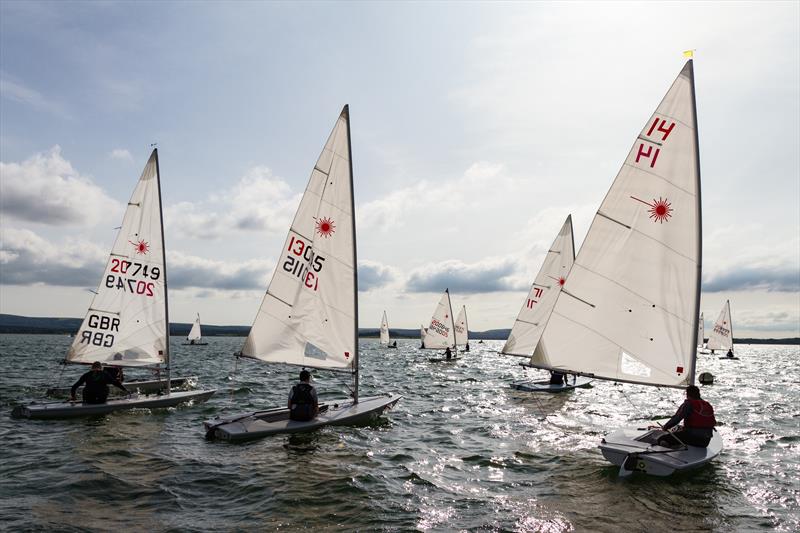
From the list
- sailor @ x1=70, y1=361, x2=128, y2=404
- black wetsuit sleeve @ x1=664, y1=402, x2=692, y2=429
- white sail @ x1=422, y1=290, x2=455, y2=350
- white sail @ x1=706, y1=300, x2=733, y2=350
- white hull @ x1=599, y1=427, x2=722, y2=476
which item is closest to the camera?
white hull @ x1=599, y1=427, x2=722, y2=476

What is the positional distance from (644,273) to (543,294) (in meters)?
17.8

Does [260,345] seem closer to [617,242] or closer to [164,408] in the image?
[164,408]

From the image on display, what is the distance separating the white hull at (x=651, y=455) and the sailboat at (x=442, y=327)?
40.7 m

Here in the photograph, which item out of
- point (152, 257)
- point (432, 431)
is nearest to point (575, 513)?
point (432, 431)

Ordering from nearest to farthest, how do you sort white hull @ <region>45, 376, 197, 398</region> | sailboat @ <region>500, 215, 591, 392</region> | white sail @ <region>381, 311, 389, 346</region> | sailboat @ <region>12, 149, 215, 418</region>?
sailboat @ <region>12, 149, 215, 418</region> < white hull @ <region>45, 376, 197, 398</region> < sailboat @ <region>500, 215, 591, 392</region> < white sail @ <region>381, 311, 389, 346</region>

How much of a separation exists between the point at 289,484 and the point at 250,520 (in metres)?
1.88

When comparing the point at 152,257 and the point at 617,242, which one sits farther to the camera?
the point at 152,257

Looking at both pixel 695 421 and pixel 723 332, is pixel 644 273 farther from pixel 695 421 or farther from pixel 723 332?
pixel 723 332

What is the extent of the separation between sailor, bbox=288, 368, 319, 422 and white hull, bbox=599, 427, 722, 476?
7830 mm

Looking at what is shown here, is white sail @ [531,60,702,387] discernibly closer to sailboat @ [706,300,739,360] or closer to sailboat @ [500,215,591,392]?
sailboat @ [500,215,591,392]

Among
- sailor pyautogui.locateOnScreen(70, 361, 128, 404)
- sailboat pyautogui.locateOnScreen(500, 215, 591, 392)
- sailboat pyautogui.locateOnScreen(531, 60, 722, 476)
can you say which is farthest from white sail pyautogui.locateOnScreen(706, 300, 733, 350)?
sailor pyautogui.locateOnScreen(70, 361, 128, 404)

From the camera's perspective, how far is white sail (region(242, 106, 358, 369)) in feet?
52.7

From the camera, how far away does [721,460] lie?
13.5 m

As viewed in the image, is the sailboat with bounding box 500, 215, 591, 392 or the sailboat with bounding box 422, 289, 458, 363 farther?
the sailboat with bounding box 422, 289, 458, 363
